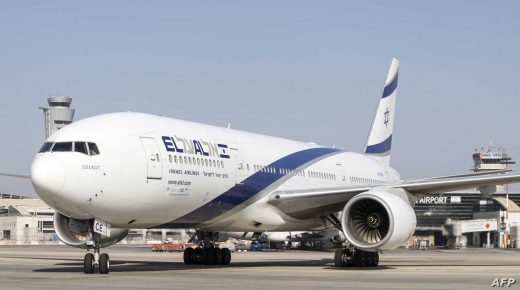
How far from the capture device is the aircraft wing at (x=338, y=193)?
25.5m

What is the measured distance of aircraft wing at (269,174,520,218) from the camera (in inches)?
1005

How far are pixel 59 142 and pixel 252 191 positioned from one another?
279 inches

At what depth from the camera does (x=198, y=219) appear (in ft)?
80.1

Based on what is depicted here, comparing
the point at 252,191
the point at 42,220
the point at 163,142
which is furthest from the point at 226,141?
the point at 42,220

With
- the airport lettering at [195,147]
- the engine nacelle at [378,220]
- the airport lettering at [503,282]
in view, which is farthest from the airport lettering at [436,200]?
the airport lettering at [503,282]

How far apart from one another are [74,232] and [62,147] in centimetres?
358

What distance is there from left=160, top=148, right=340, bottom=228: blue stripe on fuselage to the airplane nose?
449cm

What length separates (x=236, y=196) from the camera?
25297 mm

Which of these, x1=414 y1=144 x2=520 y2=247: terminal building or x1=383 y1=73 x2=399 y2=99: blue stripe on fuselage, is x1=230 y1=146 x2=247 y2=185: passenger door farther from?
x1=414 y1=144 x2=520 y2=247: terminal building

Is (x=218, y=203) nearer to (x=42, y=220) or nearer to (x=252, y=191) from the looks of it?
(x=252, y=191)

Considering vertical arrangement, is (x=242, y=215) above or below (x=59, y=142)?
below

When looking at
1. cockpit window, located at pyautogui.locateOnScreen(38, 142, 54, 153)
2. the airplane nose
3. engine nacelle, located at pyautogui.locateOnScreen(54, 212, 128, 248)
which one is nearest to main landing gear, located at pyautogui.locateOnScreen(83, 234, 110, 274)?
engine nacelle, located at pyautogui.locateOnScreen(54, 212, 128, 248)

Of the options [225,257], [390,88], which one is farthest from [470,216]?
[225,257]

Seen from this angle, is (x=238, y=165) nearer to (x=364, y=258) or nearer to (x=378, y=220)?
(x=378, y=220)
